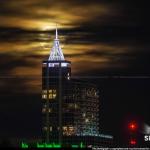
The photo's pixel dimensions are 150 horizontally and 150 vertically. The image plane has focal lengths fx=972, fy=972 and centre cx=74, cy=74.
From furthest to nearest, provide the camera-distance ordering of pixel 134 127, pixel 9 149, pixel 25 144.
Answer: pixel 25 144 → pixel 9 149 → pixel 134 127

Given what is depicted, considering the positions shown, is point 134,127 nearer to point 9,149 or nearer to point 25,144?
point 9,149

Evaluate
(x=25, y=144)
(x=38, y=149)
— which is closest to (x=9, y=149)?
(x=38, y=149)

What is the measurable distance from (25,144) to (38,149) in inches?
886

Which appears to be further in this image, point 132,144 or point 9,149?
point 9,149

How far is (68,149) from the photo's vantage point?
165250 millimetres

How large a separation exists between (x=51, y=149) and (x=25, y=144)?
23176 mm

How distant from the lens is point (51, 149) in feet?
535

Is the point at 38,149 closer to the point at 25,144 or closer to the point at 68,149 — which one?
the point at 68,149

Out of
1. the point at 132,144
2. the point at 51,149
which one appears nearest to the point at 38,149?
the point at 51,149

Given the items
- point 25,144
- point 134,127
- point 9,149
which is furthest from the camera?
point 25,144

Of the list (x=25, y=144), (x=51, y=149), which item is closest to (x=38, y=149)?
(x=51, y=149)

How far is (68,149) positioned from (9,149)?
11.6 m

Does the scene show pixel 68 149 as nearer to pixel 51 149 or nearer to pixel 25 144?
pixel 51 149

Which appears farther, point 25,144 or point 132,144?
point 25,144
